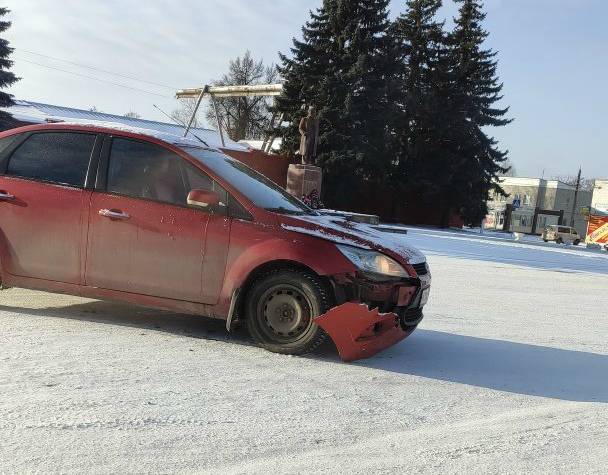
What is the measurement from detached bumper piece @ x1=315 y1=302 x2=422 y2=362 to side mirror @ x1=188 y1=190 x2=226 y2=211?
126 centimetres

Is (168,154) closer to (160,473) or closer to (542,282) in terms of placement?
(160,473)

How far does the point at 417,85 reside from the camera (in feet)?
146

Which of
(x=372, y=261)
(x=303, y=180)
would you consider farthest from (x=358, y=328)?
(x=303, y=180)

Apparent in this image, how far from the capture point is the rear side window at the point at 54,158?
542 cm

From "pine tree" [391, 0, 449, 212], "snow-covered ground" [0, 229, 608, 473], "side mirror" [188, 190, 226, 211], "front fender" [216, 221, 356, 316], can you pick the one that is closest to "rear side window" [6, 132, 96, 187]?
"side mirror" [188, 190, 226, 211]

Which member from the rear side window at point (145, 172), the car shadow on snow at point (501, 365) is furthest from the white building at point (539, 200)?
the rear side window at point (145, 172)

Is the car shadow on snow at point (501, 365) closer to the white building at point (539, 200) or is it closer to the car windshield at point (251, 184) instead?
the car windshield at point (251, 184)

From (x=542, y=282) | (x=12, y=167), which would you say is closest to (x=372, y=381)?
(x=12, y=167)

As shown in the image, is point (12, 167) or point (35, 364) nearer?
point (35, 364)

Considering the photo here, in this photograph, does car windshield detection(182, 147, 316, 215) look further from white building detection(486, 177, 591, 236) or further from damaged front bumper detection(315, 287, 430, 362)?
white building detection(486, 177, 591, 236)

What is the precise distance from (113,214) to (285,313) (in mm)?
1684

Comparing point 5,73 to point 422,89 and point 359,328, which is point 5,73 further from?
point 359,328

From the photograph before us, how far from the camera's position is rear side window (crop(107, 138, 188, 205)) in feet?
17.1

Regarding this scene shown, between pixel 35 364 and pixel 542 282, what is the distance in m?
11.1
